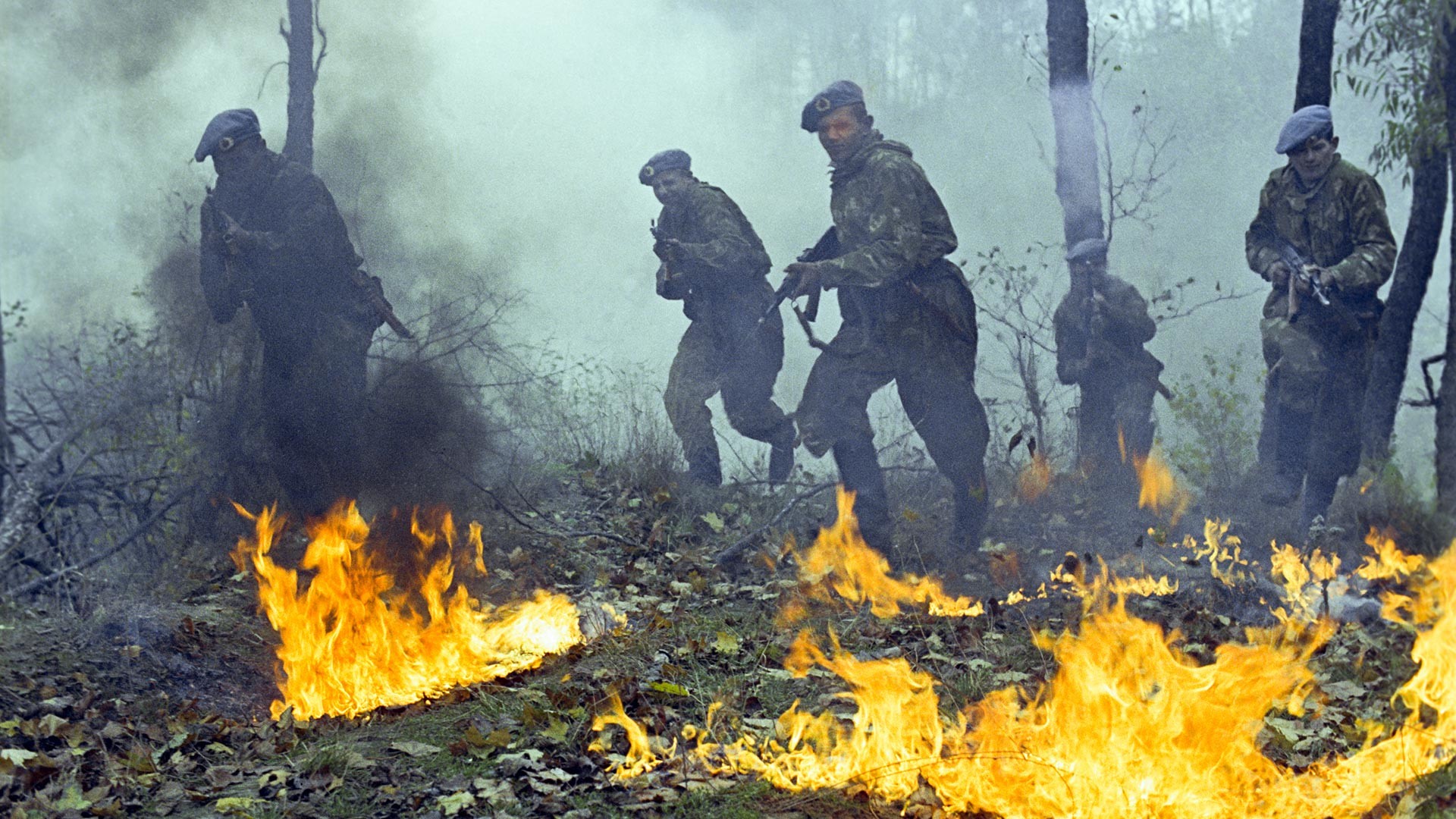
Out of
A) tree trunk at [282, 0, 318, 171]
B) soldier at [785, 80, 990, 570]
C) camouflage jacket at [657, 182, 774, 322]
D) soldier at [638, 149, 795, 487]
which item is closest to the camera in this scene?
soldier at [785, 80, 990, 570]

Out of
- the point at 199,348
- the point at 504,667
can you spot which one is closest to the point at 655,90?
the point at 199,348

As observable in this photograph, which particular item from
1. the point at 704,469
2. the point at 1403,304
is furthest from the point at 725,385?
the point at 1403,304

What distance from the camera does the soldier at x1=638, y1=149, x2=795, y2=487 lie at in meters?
8.65

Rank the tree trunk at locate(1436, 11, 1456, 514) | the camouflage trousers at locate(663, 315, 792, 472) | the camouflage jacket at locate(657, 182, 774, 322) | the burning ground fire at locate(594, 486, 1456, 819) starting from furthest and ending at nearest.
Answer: the camouflage trousers at locate(663, 315, 792, 472) < the camouflage jacket at locate(657, 182, 774, 322) < the tree trunk at locate(1436, 11, 1456, 514) < the burning ground fire at locate(594, 486, 1456, 819)

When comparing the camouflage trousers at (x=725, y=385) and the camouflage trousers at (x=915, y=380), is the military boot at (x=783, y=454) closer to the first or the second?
the camouflage trousers at (x=725, y=385)

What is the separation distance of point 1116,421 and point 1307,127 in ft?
9.30

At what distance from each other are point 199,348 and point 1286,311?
7611 mm

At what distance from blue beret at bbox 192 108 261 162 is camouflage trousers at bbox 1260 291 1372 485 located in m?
6.48

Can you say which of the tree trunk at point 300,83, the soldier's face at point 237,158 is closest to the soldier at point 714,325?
the soldier's face at point 237,158

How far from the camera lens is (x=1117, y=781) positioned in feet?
10.2

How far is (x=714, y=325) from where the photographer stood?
8938 millimetres

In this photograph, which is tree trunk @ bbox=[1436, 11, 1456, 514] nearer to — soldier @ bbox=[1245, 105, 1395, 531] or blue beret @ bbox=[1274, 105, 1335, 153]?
soldier @ bbox=[1245, 105, 1395, 531]

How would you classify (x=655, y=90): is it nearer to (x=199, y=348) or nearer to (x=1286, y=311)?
(x=199, y=348)

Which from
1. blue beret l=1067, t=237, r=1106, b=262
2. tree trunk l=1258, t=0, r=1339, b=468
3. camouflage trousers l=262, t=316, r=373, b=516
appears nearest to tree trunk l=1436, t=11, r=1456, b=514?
tree trunk l=1258, t=0, r=1339, b=468
